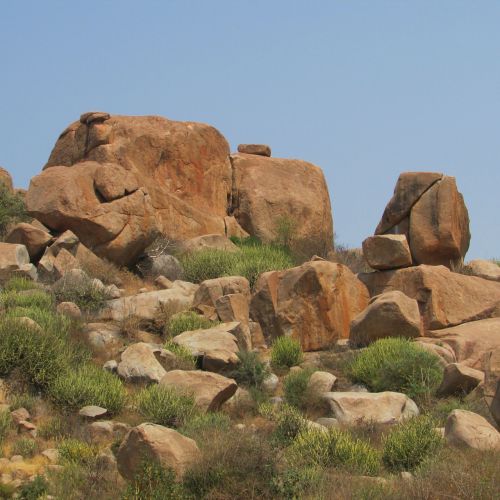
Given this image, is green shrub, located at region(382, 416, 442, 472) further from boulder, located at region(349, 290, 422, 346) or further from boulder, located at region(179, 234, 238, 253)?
boulder, located at region(179, 234, 238, 253)

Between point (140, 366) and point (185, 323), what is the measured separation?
2.63 m

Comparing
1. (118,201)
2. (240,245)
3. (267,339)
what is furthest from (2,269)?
(240,245)

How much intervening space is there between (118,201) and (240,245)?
449cm

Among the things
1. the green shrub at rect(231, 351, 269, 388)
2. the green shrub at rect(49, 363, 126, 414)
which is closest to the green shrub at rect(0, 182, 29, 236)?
the green shrub at rect(231, 351, 269, 388)

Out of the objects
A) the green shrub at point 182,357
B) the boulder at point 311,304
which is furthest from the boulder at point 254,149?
the green shrub at point 182,357

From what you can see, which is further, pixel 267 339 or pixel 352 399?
pixel 267 339

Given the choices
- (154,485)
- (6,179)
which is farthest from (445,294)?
(6,179)

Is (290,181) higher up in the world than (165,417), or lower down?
higher up

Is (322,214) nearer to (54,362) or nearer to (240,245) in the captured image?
(240,245)

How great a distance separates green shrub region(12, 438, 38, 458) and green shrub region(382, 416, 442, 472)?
14.0ft

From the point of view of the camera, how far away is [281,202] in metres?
28.0

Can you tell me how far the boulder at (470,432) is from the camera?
37.8ft

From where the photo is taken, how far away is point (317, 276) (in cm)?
1850

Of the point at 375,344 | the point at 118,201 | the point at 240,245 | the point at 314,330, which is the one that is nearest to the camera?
the point at 375,344
